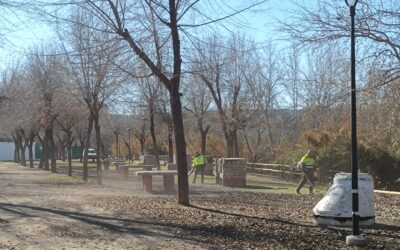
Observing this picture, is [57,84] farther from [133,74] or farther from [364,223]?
[364,223]

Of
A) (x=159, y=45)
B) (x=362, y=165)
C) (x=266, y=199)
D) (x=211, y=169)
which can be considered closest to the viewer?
(x=159, y=45)

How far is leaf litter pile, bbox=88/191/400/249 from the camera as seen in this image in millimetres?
9203

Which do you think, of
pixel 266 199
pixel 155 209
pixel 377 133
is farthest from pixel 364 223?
pixel 377 133

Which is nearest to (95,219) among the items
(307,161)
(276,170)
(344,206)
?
(344,206)

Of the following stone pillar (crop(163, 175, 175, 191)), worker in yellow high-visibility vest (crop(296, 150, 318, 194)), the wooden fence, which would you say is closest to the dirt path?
stone pillar (crop(163, 175, 175, 191))

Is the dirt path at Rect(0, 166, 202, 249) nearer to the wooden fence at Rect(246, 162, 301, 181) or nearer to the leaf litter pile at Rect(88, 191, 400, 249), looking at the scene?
the leaf litter pile at Rect(88, 191, 400, 249)

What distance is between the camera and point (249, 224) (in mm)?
10875

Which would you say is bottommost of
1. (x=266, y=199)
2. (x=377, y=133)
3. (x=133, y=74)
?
(x=266, y=199)

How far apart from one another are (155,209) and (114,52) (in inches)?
158

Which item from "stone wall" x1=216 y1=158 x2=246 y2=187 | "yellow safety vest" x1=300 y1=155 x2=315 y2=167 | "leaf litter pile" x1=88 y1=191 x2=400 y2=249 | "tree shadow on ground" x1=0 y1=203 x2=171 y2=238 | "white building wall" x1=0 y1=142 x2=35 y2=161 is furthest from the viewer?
"white building wall" x1=0 y1=142 x2=35 y2=161

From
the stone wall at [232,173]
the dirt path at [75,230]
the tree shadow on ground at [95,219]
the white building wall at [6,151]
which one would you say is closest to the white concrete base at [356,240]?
the dirt path at [75,230]

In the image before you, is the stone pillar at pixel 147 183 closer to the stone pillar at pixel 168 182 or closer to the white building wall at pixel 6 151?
the stone pillar at pixel 168 182

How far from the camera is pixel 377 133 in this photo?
2105 cm

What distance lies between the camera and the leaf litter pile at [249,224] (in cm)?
920
